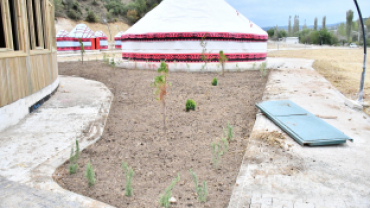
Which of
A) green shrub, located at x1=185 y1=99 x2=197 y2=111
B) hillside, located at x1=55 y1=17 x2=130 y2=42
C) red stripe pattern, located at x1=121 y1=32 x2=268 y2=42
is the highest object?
hillside, located at x1=55 y1=17 x2=130 y2=42

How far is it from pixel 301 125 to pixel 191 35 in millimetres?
6391

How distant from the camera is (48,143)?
350cm

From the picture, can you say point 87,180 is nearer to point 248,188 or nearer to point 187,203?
point 187,203

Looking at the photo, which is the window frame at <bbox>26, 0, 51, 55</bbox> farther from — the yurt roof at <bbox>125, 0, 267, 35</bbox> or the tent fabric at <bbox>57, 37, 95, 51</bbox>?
the tent fabric at <bbox>57, 37, 95, 51</bbox>

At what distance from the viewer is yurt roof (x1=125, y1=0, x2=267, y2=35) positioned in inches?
381

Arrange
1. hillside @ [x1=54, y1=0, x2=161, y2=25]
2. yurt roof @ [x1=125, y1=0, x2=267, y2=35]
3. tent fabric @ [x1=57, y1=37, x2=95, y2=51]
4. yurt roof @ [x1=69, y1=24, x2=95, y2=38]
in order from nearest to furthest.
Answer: yurt roof @ [x1=125, y1=0, x2=267, y2=35]
tent fabric @ [x1=57, y1=37, x2=95, y2=51]
yurt roof @ [x1=69, y1=24, x2=95, y2=38]
hillside @ [x1=54, y1=0, x2=161, y2=25]

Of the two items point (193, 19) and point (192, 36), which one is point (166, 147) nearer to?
point (192, 36)

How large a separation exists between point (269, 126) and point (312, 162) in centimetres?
100

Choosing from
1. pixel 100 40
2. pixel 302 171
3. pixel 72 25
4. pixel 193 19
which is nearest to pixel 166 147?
pixel 302 171

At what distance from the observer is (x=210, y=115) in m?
4.55

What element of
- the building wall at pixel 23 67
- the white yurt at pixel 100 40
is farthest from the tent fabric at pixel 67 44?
the building wall at pixel 23 67

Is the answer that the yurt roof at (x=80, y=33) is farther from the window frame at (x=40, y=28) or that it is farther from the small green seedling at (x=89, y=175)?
the small green seedling at (x=89, y=175)

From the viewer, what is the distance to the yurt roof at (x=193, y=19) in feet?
31.8

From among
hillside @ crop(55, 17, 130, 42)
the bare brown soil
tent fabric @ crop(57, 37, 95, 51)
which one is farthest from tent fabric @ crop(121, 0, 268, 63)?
hillside @ crop(55, 17, 130, 42)
